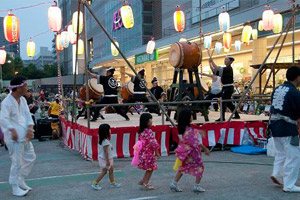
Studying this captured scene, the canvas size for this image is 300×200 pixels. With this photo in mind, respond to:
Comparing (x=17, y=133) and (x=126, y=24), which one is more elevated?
(x=126, y=24)

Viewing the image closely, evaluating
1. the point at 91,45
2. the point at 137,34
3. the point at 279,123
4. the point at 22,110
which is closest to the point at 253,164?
the point at 279,123

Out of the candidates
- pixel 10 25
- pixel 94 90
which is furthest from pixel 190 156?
pixel 10 25

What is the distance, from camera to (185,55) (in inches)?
375

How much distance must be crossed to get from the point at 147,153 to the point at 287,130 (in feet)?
7.16

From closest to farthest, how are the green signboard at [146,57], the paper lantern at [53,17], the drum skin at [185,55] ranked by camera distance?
the drum skin at [185,55] → the paper lantern at [53,17] → the green signboard at [146,57]

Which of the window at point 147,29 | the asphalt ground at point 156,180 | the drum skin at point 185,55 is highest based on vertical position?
the window at point 147,29

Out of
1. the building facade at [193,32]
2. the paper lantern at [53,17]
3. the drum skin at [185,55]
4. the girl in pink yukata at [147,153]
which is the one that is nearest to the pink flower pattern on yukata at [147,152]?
the girl in pink yukata at [147,153]

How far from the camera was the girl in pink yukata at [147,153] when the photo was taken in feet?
18.2

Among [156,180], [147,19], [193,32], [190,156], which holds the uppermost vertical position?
[147,19]

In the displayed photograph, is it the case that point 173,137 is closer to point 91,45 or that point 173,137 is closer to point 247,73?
point 247,73

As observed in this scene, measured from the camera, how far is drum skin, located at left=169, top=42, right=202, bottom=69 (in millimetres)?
9531

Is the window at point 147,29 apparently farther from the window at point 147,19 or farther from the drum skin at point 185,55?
the drum skin at point 185,55

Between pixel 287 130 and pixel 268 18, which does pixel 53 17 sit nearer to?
pixel 268 18

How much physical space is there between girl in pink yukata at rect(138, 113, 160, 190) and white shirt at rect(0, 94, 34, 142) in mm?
1845
